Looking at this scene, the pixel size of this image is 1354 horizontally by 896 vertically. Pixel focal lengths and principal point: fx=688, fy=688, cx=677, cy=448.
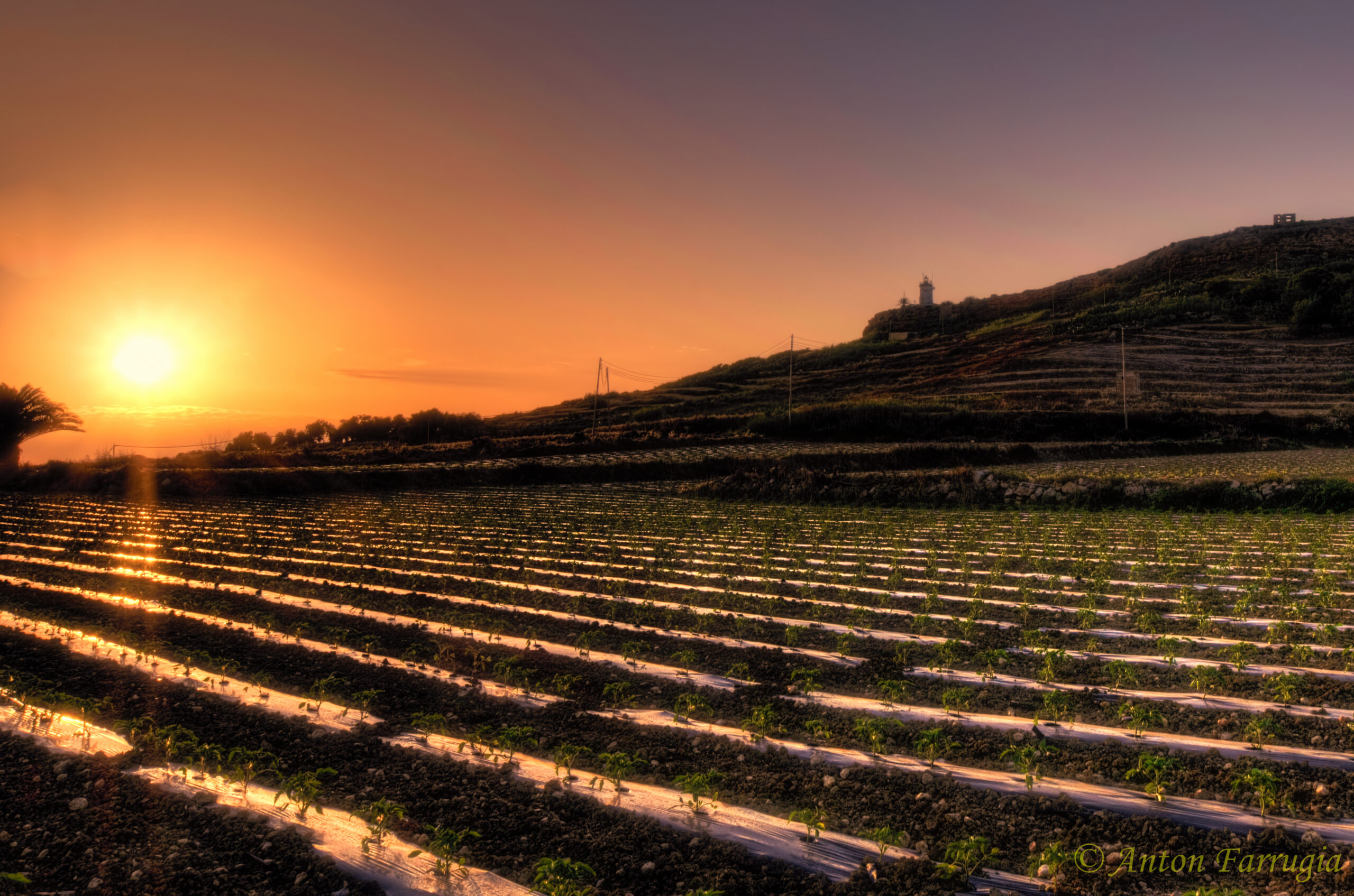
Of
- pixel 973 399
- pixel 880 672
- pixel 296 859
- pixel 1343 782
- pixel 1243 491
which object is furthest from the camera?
pixel 973 399

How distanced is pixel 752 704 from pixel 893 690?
4.61 ft

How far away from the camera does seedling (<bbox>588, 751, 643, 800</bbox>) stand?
5.32 m

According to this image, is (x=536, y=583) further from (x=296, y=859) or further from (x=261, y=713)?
(x=296, y=859)

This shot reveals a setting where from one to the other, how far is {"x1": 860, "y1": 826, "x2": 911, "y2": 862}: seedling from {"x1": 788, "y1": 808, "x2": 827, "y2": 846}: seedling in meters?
0.27

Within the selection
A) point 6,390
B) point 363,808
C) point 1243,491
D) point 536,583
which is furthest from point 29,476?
point 1243,491

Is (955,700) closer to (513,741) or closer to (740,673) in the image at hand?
(740,673)

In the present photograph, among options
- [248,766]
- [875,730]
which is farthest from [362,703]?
[875,730]

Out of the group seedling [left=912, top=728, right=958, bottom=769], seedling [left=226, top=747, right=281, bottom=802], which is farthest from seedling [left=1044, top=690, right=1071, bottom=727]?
seedling [left=226, top=747, right=281, bottom=802]

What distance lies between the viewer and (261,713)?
7.05m

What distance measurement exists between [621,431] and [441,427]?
122 ft

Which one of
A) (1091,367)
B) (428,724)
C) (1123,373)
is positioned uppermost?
(1091,367)

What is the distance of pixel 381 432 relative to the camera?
88750 millimetres

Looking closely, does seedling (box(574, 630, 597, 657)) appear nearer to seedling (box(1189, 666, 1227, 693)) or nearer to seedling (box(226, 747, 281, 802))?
seedling (box(226, 747, 281, 802))

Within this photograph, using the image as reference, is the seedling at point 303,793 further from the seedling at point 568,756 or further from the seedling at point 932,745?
the seedling at point 932,745
